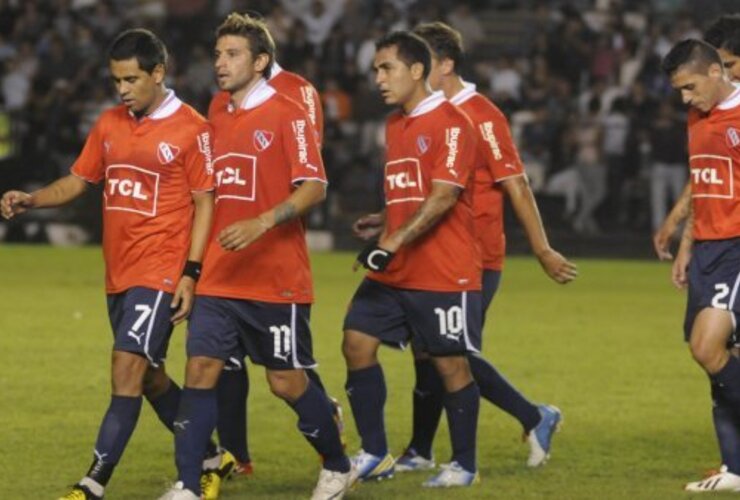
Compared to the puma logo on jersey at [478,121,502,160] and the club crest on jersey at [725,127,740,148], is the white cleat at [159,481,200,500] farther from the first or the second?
the club crest on jersey at [725,127,740,148]

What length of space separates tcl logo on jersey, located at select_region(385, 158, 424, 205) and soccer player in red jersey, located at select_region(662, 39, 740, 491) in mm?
1308

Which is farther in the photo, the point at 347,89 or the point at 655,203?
the point at 347,89

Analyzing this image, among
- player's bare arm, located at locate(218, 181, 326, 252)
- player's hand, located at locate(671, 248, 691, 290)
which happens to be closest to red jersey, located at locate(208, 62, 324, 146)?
player's bare arm, located at locate(218, 181, 326, 252)

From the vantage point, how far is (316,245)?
2484cm

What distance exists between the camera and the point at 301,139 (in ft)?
26.3

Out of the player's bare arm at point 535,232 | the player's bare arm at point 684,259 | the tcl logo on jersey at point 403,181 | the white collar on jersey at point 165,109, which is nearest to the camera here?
the white collar on jersey at point 165,109

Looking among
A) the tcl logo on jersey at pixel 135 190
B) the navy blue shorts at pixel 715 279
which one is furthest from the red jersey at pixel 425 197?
the tcl logo on jersey at pixel 135 190

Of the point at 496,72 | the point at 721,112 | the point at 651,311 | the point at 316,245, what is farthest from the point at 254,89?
the point at 496,72

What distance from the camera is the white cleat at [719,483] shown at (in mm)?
8666

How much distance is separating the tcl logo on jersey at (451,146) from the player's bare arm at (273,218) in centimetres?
89

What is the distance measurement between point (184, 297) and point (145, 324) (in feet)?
0.72

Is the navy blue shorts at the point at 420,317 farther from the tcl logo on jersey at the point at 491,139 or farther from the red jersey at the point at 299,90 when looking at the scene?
the red jersey at the point at 299,90

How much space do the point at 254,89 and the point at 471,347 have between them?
1681 mm

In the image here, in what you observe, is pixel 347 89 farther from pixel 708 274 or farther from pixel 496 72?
pixel 708 274
